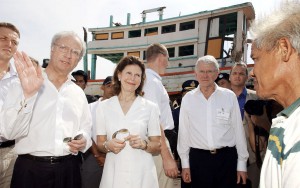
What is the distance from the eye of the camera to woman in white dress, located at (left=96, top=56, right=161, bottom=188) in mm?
2691

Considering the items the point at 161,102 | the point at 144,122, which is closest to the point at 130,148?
the point at 144,122

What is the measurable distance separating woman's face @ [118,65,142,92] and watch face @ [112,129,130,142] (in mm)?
499

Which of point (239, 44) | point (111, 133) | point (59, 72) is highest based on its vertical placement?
point (239, 44)

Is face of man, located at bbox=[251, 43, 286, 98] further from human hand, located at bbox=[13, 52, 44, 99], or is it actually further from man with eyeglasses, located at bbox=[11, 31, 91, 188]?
man with eyeglasses, located at bbox=[11, 31, 91, 188]

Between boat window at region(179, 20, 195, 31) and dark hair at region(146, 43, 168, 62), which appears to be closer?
Answer: dark hair at region(146, 43, 168, 62)

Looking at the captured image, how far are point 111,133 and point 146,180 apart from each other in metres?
0.59

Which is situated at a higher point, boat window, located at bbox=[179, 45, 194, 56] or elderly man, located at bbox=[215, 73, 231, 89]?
boat window, located at bbox=[179, 45, 194, 56]

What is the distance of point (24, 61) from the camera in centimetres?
218

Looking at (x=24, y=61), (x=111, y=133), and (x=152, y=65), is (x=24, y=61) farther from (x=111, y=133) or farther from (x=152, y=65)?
(x=152, y=65)

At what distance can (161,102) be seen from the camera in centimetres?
378

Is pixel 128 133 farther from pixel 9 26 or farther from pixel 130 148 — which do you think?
pixel 9 26

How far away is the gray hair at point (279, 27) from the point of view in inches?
46.5

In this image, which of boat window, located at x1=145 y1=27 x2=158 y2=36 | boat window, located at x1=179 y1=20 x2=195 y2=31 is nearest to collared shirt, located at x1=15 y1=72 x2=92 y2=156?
boat window, located at x1=179 y1=20 x2=195 y2=31

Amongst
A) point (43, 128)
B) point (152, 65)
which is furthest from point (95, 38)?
point (43, 128)
